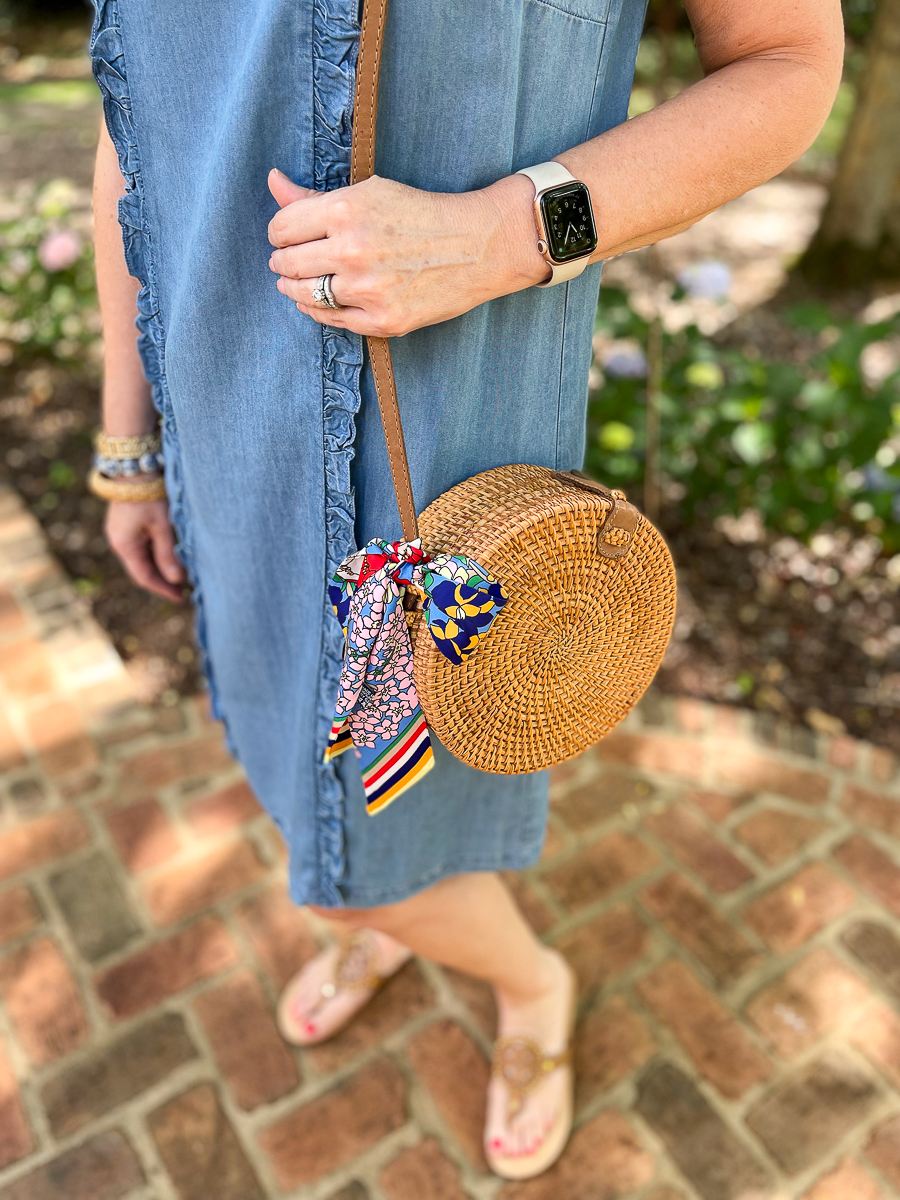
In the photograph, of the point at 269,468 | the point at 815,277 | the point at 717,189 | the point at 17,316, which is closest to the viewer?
the point at 717,189

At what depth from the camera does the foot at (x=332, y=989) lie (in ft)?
6.05

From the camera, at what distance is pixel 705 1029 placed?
1.86 m

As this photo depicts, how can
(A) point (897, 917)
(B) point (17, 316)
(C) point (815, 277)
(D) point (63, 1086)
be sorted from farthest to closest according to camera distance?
(C) point (815, 277)
(B) point (17, 316)
(A) point (897, 917)
(D) point (63, 1086)

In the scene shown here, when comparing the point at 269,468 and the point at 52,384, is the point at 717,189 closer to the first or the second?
the point at 269,468

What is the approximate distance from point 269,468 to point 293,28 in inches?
16.8

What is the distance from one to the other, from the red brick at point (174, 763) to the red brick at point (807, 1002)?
1398 mm

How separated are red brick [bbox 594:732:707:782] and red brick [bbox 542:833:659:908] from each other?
0.24 metres

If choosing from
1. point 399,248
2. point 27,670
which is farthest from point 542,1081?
point 27,670

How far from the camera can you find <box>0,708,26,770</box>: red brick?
2.40 metres

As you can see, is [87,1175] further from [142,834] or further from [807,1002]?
[807,1002]

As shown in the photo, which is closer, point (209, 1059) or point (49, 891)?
point (209, 1059)

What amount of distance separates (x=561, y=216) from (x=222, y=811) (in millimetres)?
1798

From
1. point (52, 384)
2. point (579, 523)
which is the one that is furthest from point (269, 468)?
point (52, 384)

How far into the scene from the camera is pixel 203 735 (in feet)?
8.18
